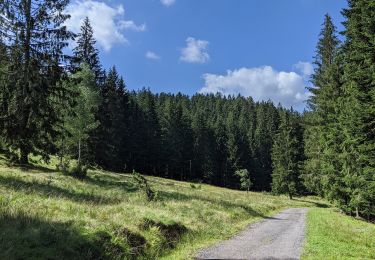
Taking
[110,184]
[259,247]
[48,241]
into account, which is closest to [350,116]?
Result: [259,247]

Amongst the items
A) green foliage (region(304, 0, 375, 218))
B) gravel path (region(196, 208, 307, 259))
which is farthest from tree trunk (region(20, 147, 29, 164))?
green foliage (region(304, 0, 375, 218))

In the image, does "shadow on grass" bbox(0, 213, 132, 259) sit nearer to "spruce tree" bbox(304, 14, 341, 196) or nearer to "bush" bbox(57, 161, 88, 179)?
"bush" bbox(57, 161, 88, 179)

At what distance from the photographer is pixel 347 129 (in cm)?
2648

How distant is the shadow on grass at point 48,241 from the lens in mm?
7743

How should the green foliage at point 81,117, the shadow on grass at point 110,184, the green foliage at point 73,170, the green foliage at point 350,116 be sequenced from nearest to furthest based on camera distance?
the green foliage at point 350,116 → the shadow on grass at point 110,184 → the green foliage at point 73,170 → the green foliage at point 81,117

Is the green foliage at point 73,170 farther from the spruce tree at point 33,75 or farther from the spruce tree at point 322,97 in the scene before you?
the spruce tree at point 322,97

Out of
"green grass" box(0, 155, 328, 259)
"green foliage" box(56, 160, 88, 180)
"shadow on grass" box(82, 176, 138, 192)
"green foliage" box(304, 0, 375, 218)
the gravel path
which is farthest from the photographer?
"green foliage" box(56, 160, 88, 180)

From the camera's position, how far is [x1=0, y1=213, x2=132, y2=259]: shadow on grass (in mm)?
7743

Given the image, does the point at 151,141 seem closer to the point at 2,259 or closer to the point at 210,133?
the point at 210,133

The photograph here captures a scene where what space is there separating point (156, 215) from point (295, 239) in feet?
19.7

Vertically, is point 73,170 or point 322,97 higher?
point 322,97

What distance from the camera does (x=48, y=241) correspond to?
340 inches

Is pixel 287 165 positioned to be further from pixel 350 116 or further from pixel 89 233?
pixel 89 233

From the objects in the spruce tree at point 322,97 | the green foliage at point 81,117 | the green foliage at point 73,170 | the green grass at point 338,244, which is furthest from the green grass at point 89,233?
the spruce tree at point 322,97
